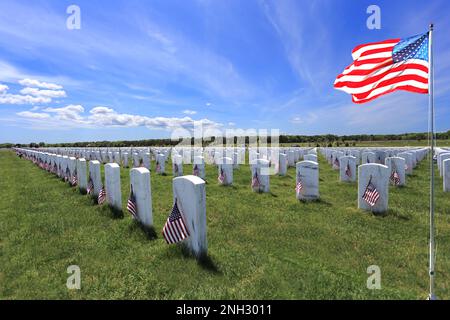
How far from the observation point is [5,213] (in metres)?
7.56

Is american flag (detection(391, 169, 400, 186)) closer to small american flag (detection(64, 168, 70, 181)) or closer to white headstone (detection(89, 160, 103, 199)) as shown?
white headstone (detection(89, 160, 103, 199))

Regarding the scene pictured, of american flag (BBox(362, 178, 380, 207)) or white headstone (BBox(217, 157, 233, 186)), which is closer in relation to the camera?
american flag (BBox(362, 178, 380, 207))

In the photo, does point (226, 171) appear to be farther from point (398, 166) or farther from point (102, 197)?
point (398, 166)

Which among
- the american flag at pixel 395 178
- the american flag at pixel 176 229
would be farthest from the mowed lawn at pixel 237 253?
the american flag at pixel 395 178

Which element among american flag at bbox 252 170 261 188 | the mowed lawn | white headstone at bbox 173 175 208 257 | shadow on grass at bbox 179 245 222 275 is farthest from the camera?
american flag at bbox 252 170 261 188

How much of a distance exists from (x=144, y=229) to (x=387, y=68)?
5.12 meters

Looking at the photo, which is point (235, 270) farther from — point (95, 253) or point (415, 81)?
point (415, 81)

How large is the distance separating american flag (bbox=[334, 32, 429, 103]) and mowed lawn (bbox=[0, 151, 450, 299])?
8.40 feet

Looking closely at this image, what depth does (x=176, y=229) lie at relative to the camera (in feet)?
15.3

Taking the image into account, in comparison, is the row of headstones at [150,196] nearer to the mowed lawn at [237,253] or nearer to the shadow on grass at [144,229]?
the shadow on grass at [144,229]

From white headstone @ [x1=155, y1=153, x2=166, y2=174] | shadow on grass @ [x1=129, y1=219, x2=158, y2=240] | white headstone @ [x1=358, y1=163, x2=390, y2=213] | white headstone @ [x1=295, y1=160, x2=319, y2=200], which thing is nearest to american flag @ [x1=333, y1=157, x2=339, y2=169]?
white headstone @ [x1=295, y1=160, x2=319, y2=200]

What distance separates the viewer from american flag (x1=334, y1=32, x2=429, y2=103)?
364cm
